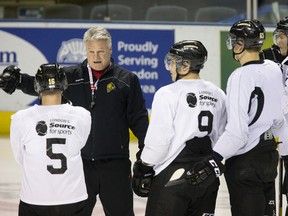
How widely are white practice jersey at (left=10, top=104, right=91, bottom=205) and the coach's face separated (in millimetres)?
766

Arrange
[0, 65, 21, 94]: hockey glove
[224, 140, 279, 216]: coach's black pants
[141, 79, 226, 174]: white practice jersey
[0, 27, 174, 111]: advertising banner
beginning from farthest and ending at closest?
[0, 27, 174, 111]: advertising banner, [0, 65, 21, 94]: hockey glove, [224, 140, 279, 216]: coach's black pants, [141, 79, 226, 174]: white practice jersey

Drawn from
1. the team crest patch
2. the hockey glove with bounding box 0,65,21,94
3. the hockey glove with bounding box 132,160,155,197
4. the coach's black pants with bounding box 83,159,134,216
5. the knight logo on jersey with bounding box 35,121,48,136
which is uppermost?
the hockey glove with bounding box 0,65,21,94

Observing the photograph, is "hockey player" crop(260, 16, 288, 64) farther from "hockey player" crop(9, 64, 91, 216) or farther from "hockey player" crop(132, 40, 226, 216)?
"hockey player" crop(9, 64, 91, 216)

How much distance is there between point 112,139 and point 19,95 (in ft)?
16.5

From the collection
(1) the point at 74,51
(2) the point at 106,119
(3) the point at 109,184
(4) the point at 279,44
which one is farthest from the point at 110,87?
(1) the point at 74,51

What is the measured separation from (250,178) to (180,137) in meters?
0.44

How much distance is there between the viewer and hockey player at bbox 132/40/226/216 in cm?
394

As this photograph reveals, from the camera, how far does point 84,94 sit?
4668 millimetres

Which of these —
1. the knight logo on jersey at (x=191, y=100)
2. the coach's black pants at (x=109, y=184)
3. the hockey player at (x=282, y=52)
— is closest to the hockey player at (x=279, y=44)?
the hockey player at (x=282, y=52)

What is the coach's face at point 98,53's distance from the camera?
4.57 metres

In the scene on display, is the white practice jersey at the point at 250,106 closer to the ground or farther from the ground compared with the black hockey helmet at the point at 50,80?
closer to the ground

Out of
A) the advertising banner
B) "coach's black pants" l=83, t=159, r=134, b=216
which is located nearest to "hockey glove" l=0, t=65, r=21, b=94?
"coach's black pants" l=83, t=159, r=134, b=216

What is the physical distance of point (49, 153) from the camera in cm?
379

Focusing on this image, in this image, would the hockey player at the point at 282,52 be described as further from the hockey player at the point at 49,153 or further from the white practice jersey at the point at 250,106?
the hockey player at the point at 49,153
